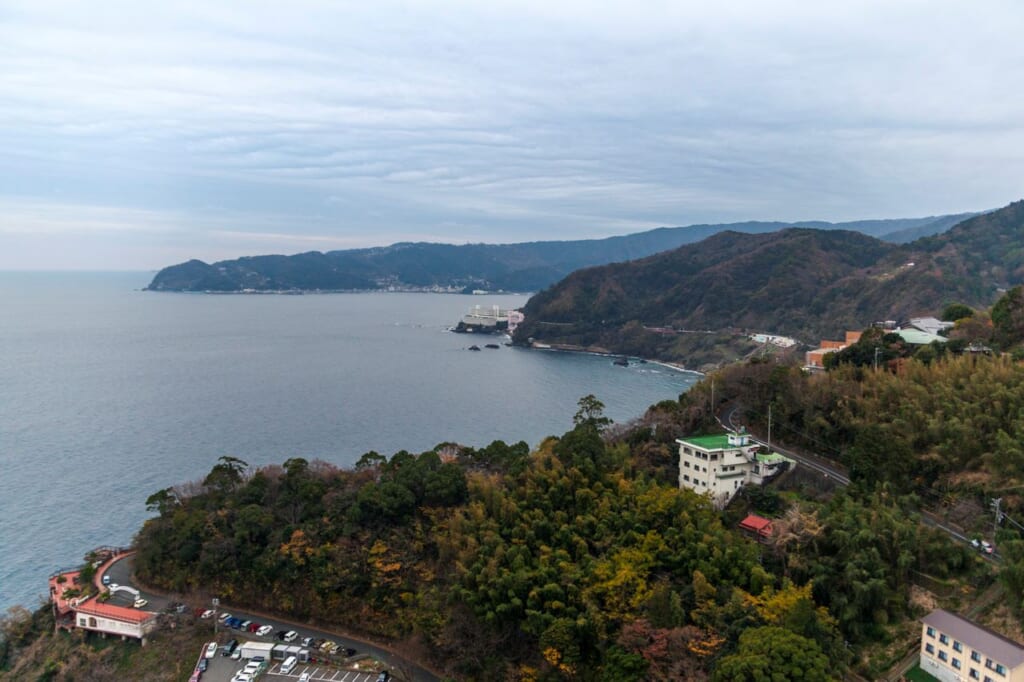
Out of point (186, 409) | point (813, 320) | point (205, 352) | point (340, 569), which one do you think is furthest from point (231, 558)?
point (813, 320)

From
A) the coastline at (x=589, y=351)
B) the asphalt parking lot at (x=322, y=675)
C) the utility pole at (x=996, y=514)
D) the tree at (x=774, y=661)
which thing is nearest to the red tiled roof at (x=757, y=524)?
the tree at (x=774, y=661)

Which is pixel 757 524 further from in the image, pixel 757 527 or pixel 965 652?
pixel 965 652

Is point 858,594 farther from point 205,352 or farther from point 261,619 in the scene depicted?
point 205,352

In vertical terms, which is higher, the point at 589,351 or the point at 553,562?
the point at 553,562

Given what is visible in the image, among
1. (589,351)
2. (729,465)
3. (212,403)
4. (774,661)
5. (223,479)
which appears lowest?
(589,351)

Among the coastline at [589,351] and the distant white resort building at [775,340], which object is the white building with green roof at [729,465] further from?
the coastline at [589,351]

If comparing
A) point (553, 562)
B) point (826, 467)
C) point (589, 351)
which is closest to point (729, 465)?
point (826, 467)

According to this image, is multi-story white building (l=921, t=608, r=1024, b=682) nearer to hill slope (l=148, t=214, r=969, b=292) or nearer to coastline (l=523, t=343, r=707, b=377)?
coastline (l=523, t=343, r=707, b=377)
